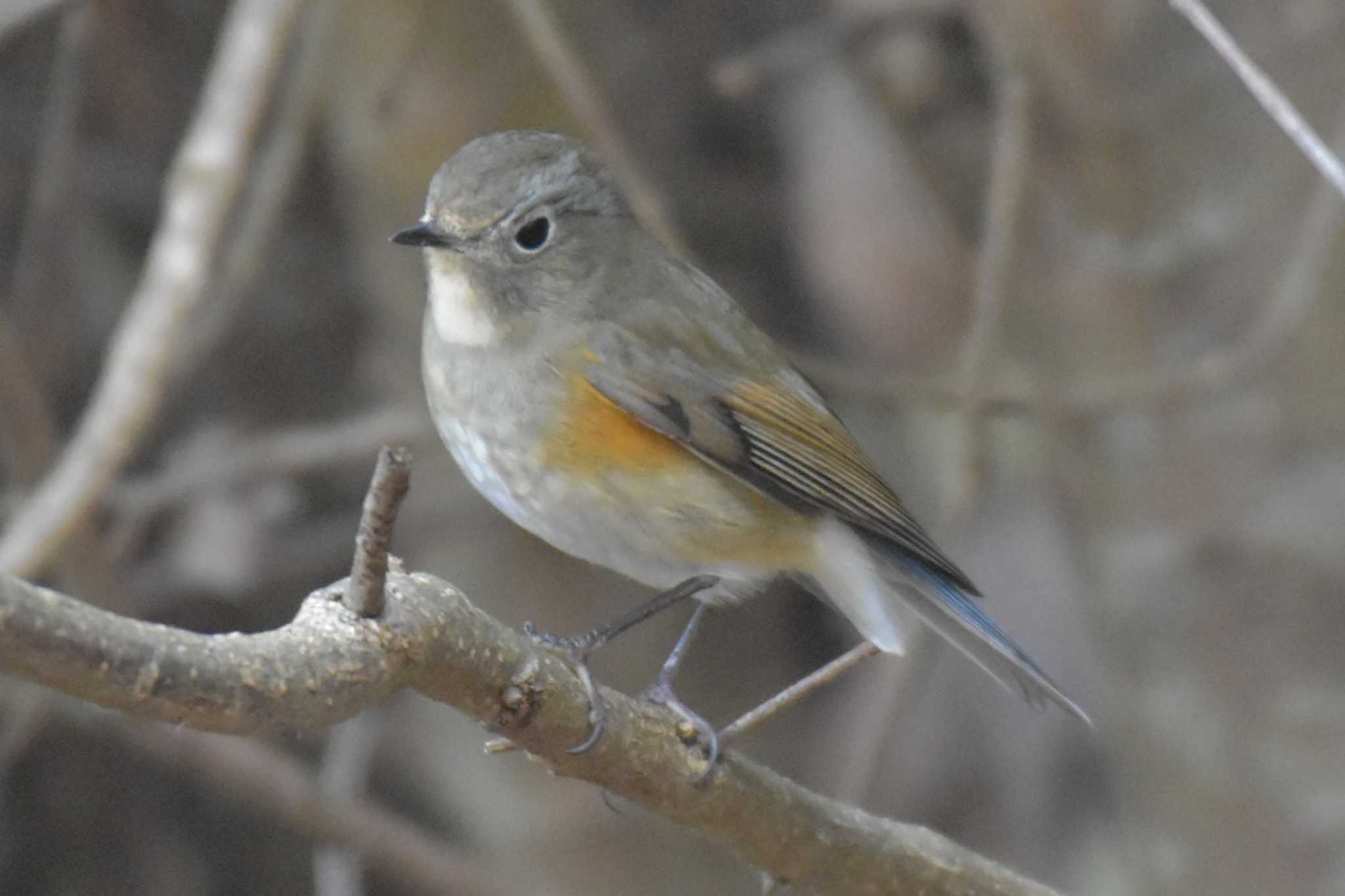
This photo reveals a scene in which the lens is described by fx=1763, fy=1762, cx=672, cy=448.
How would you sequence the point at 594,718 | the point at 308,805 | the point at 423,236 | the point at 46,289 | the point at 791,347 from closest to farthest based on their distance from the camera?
the point at 594,718 < the point at 423,236 < the point at 308,805 < the point at 46,289 < the point at 791,347

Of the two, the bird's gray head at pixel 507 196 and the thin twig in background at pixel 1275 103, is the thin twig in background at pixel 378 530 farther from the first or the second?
the thin twig in background at pixel 1275 103

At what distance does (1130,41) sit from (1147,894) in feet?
6.96

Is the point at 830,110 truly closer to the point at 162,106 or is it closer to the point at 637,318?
the point at 162,106

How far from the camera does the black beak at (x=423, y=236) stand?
101 inches

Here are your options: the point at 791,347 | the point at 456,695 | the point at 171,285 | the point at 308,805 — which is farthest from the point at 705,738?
the point at 791,347

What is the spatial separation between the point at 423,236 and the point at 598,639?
0.67 m

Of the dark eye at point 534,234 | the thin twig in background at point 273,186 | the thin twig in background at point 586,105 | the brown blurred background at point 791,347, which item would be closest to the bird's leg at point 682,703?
the dark eye at point 534,234

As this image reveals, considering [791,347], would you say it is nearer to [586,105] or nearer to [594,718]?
[586,105]

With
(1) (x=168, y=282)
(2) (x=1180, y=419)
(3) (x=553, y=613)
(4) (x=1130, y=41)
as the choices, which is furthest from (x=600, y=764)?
(4) (x=1130, y=41)

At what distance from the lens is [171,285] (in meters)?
3.02

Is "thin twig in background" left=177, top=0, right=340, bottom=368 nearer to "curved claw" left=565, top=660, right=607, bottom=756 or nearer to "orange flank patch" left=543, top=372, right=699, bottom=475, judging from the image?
"orange flank patch" left=543, top=372, right=699, bottom=475

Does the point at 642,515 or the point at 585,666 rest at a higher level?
the point at 642,515

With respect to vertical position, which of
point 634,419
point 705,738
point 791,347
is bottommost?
point 705,738

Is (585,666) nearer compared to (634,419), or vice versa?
(585,666)
